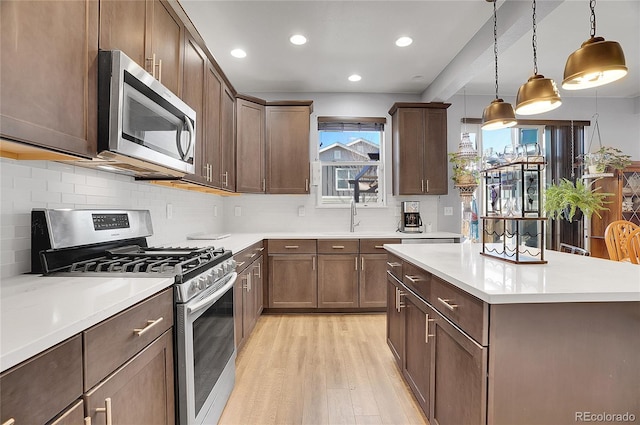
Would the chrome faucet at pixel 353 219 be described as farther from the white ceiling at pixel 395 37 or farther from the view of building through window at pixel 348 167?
the white ceiling at pixel 395 37

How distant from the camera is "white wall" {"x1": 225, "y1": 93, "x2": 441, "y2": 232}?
425 centimetres

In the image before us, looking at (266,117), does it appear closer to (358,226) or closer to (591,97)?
(358,226)

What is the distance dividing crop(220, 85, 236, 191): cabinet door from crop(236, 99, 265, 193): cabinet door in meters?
0.12

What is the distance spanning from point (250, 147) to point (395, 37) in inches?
75.7

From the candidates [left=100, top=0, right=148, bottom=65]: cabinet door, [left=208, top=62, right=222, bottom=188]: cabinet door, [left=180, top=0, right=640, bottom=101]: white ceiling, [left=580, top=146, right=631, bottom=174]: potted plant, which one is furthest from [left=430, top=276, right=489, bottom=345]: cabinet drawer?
[left=580, top=146, right=631, bottom=174]: potted plant

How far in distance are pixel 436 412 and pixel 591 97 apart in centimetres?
515

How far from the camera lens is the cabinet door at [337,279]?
3633 mm

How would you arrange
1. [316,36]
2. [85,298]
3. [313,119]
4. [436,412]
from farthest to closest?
[313,119] < [316,36] < [436,412] < [85,298]

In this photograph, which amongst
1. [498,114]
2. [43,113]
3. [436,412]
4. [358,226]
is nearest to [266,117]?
[358,226]

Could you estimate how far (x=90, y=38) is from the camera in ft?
4.01

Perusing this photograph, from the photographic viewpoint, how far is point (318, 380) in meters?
2.23

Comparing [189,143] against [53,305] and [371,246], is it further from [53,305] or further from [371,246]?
[371,246]

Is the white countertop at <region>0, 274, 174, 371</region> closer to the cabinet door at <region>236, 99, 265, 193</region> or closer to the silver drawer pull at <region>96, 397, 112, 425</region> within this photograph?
the silver drawer pull at <region>96, 397, 112, 425</region>
